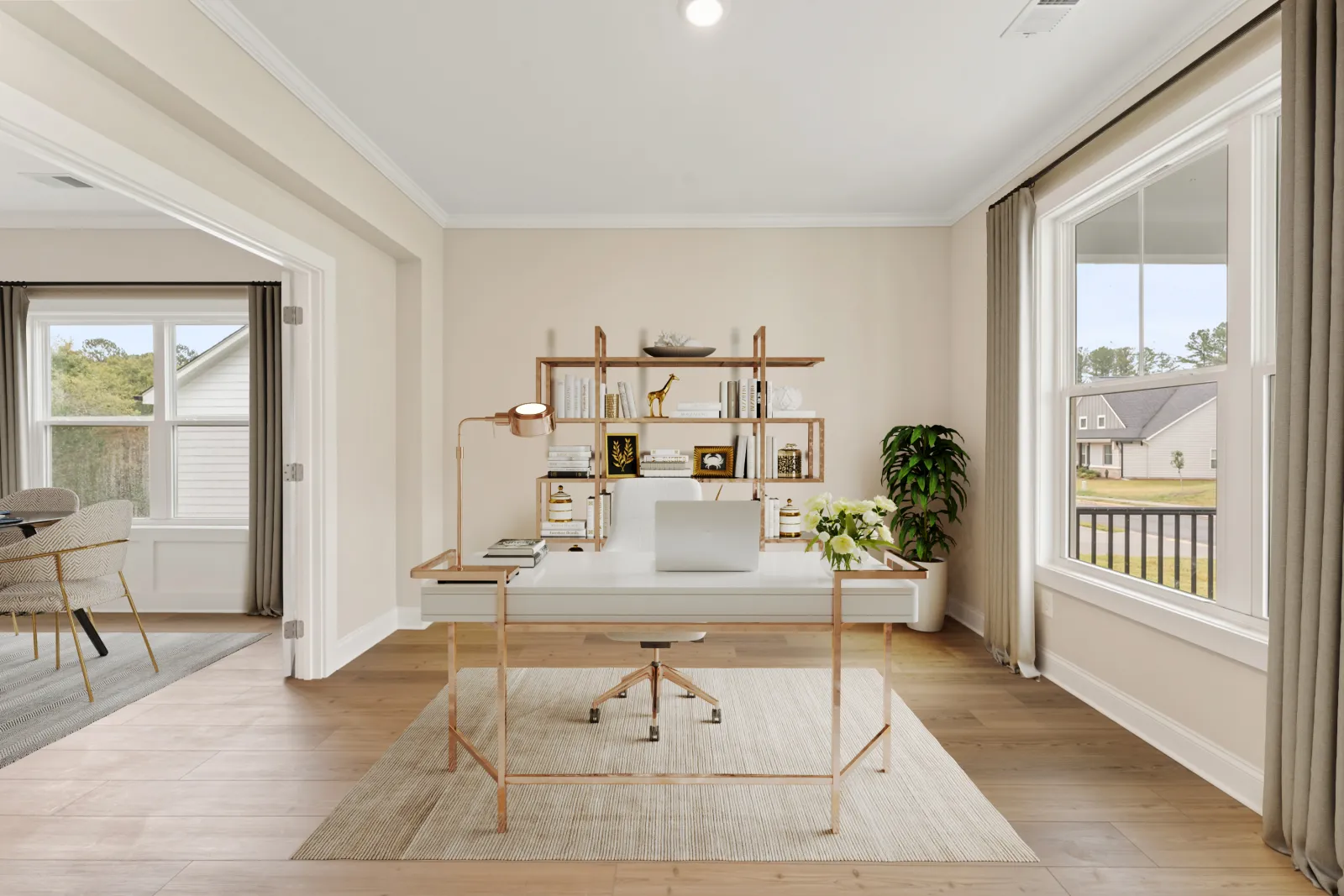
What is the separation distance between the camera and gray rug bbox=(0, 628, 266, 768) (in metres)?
2.82

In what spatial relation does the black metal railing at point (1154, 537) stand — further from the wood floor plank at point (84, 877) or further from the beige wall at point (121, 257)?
the beige wall at point (121, 257)

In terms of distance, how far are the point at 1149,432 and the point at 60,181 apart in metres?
5.88

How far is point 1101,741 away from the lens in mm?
2684

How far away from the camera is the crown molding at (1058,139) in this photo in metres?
2.32

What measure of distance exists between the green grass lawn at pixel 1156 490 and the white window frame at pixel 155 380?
5371mm

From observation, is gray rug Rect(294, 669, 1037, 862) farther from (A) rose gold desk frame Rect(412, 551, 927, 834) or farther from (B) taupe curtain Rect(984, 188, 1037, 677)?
(B) taupe curtain Rect(984, 188, 1037, 677)

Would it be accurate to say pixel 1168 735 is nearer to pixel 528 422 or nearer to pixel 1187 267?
pixel 1187 267

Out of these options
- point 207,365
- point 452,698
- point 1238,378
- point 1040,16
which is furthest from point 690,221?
point 207,365

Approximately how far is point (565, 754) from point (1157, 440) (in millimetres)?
2728

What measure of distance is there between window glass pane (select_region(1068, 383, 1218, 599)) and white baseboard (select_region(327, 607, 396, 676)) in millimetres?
3868

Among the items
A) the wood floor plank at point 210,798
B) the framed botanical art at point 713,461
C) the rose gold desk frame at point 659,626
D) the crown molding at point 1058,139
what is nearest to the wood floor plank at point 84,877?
the wood floor plank at point 210,798

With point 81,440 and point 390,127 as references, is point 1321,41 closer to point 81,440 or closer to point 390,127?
point 390,127

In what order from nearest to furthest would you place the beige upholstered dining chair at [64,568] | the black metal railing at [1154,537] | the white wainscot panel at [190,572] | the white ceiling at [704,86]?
the white ceiling at [704,86] → the black metal railing at [1154,537] → the beige upholstered dining chair at [64,568] → the white wainscot panel at [190,572]

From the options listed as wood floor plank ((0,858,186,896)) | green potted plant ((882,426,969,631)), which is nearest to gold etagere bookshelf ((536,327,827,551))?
green potted plant ((882,426,969,631))
